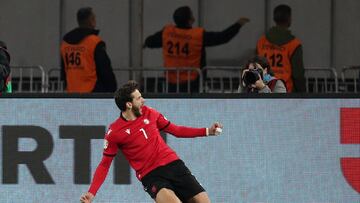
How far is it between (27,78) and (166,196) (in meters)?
5.62

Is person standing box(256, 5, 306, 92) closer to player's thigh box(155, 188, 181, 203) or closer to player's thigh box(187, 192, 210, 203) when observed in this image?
player's thigh box(187, 192, 210, 203)

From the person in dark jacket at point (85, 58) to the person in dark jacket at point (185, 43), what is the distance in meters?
1.16

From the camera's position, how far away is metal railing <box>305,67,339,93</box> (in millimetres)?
15727

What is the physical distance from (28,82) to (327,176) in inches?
190

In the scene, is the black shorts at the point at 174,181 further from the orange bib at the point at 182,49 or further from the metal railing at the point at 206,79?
the metal railing at the point at 206,79

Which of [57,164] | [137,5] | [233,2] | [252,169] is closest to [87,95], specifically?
[57,164]

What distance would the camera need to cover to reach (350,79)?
16.0 metres

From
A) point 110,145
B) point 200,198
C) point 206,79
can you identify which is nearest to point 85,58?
point 206,79

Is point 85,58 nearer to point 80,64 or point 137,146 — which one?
point 80,64

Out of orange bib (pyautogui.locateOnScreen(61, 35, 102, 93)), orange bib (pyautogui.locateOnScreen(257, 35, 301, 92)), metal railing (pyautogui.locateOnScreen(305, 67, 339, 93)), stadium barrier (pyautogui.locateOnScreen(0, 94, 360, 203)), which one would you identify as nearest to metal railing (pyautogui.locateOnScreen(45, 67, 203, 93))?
orange bib (pyautogui.locateOnScreen(61, 35, 102, 93))

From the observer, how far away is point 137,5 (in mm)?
15703

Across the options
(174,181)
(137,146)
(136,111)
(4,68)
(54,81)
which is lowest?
(174,181)

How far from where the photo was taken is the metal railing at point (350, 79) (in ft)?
51.3

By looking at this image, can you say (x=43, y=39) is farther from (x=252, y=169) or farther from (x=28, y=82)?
(x=252, y=169)
